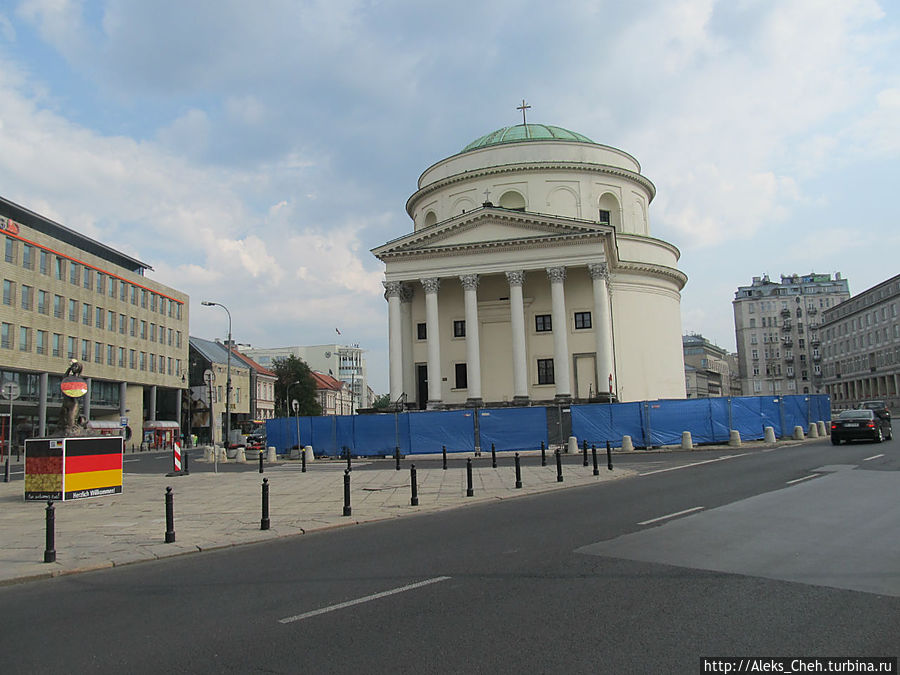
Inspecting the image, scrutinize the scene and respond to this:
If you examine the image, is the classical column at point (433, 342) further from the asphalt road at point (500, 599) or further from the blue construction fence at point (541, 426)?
the asphalt road at point (500, 599)

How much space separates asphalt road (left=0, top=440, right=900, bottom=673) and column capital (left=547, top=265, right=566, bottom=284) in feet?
109

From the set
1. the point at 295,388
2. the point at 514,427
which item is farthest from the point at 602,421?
the point at 295,388

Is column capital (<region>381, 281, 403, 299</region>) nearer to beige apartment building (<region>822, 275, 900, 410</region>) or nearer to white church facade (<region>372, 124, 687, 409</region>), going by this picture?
white church facade (<region>372, 124, 687, 409</region>)

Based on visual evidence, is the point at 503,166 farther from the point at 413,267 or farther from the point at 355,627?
the point at 355,627

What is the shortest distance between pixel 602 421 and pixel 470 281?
16566 mm

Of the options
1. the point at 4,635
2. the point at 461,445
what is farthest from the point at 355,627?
the point at 461,445

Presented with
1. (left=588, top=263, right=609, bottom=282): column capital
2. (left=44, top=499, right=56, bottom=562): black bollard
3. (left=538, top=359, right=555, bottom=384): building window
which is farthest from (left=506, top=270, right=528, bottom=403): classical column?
(left=44, top=499, right=56, bottom=562): black bollard

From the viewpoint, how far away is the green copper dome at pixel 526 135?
57.3 meters

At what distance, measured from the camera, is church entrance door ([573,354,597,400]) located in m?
47.1

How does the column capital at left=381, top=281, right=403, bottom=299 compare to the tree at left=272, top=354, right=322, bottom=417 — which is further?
the tree at left=272, top=354, right=322, bottom=417

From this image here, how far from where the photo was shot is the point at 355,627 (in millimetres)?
6207

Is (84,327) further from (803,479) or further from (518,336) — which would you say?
(803,479)

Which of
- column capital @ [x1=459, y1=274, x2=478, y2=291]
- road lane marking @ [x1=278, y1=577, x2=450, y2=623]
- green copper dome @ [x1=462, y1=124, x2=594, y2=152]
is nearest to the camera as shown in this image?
road lane marking @ [x1=278, y1=577, x2=450, y2=623]

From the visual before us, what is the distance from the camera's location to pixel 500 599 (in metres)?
6.91
